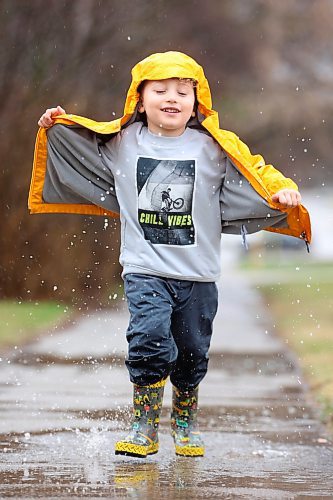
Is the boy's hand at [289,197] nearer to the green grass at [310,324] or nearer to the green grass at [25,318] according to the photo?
the green grass at [310,324]

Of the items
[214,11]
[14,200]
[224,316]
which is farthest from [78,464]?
[214,11]

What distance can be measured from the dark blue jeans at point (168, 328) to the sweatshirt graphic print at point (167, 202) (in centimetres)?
21

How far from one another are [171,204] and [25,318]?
1032 cm

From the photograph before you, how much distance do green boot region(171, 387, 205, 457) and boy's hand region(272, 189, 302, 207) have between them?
107cm

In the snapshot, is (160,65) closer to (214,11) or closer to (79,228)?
(79,228)

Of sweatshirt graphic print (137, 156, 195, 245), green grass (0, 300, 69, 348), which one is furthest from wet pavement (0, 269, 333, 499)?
sweatshirt graphic print (137, 156, 195, 245)

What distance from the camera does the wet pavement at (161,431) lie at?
5469mm

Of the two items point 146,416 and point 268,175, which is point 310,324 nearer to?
point 268,175

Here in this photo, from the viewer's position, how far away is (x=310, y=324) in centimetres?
1722

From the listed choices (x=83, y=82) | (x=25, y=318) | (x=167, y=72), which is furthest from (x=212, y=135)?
(x=83, y=82)

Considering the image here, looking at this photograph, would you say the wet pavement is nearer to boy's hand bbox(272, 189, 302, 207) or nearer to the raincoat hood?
boy's hand bbox(272, 189, 302, 207)

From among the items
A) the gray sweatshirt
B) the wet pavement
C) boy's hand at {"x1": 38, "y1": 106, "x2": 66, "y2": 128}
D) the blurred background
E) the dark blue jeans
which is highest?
the blurred background

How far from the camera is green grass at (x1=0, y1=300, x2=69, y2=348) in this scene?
45.0 feet

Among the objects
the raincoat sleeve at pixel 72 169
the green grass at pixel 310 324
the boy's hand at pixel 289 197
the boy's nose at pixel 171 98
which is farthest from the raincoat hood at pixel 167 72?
the green grass at pixel 310 324
